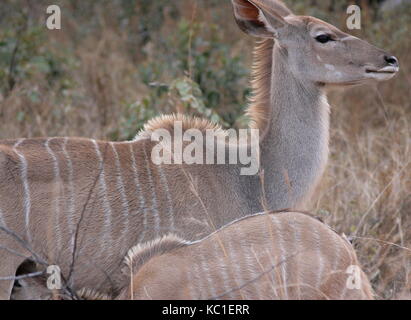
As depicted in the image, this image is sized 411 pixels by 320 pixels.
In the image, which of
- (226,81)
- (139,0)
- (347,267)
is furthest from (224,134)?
(139,0)

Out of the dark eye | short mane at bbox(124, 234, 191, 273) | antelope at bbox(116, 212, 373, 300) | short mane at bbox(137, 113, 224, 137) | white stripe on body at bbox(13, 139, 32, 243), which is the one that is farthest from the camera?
the dark eye

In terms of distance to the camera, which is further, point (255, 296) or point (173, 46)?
point (173, 46)

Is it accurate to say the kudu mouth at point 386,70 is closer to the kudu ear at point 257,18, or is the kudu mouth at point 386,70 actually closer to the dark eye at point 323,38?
the dark eye at point 323,38

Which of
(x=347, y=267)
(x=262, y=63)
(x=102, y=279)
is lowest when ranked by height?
(x=102, y=279)

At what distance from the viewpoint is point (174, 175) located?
342 centimetres

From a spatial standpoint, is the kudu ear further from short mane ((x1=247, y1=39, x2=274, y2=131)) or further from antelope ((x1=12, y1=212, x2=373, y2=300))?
antelope ((x1=12, y1=212, x2=373, y2=300))

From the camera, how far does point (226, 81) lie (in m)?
5.57

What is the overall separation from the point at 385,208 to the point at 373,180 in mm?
270

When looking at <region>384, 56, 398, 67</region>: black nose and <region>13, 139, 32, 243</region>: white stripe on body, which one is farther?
<region>384, 56, 398, 67</region>: black nose

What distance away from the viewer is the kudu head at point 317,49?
375 cm

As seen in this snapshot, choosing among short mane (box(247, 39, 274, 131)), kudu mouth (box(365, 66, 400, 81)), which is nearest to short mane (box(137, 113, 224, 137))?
short mane (box(247, 39, 274, 131))

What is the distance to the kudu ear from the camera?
3834 millimetres

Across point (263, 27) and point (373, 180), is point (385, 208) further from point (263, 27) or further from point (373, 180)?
point (263, 27)
